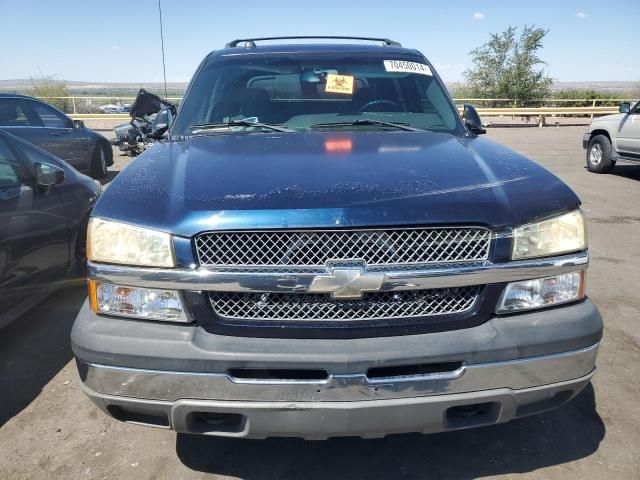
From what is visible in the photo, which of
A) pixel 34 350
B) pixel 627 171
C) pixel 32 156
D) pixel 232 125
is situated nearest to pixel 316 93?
pixel 232 125

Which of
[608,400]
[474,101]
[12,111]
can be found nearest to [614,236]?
[608,400]

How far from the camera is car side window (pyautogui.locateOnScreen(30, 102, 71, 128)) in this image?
8938 mm

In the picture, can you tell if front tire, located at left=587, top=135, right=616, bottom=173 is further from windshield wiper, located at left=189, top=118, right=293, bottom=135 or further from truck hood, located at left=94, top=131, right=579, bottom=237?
windshield wiper, located at left=189, top=118, right=293, bottom=135

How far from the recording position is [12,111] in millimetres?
8406

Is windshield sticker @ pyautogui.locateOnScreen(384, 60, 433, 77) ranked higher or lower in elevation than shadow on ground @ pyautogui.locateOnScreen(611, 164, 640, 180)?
higher

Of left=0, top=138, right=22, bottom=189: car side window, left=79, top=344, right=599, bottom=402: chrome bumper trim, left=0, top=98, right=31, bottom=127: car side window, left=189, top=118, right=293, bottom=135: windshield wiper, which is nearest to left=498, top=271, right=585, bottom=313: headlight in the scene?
left=79, top=344, right=599, bottom=402: chrome bumper trim

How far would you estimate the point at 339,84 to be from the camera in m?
3.61

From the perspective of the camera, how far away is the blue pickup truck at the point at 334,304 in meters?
2.00

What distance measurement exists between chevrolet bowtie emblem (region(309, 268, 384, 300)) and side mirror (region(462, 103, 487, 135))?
1850 millimetres

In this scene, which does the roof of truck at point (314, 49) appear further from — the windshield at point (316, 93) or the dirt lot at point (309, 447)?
the dirt lot at point (309, 447)

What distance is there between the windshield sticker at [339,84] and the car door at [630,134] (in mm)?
8695

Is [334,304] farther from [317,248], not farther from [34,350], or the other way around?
[34,350]

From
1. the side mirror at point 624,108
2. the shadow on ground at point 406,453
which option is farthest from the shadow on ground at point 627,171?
the shadow on ground at point 406,453

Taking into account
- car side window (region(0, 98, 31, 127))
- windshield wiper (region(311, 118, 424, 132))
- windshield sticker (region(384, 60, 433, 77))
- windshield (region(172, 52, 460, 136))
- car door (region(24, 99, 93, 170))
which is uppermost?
windshield sticker (region(384, 60, 433, 77))
